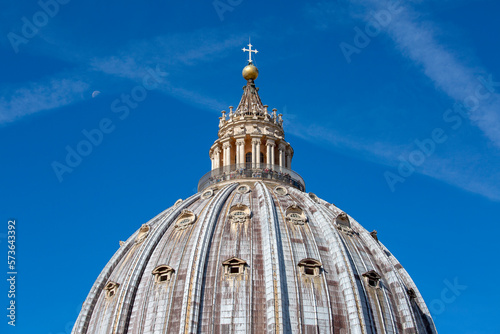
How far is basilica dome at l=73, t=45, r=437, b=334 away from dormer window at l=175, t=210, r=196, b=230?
0.27ft

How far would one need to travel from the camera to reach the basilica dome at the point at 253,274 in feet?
177

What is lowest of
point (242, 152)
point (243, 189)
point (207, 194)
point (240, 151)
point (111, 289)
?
point (111, 289)

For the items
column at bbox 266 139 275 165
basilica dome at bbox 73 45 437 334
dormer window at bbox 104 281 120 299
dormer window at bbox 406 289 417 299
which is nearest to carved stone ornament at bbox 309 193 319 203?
basilica dome at bbox 73 45 437 334

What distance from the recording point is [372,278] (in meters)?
58.4

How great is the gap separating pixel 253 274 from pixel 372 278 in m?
9.28

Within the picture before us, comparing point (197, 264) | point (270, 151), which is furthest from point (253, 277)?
point (270, 151)

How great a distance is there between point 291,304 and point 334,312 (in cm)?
318

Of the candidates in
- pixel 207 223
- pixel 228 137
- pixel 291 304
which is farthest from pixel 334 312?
pixel 228 137

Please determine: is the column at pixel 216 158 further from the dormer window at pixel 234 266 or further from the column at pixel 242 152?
the dormer window at pixel 234 266

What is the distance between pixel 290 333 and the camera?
5225 cm

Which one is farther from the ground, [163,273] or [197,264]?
[163,273]

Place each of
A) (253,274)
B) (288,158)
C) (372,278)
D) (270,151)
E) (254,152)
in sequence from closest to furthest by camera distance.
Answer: (253,274) < (372,278) < (254,152) < (270,151) < (288,158)

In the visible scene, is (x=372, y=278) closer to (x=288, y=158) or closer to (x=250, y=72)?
(x=288, y=158)

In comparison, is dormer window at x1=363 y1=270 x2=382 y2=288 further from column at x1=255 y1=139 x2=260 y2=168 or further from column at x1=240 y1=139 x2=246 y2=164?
column at x1=240 y1=139 x2=246 y2=164
